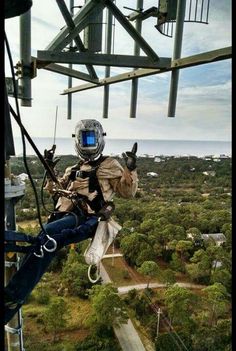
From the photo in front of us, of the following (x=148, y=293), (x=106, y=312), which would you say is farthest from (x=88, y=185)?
(x=148, y=293)

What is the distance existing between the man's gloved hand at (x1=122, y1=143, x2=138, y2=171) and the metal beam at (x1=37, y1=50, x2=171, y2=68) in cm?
68

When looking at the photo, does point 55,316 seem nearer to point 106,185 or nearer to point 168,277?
point 168,277

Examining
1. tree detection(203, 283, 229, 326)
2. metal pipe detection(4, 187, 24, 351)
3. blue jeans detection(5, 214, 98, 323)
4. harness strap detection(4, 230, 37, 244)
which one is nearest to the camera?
harness strap detection(4, 230, 37, 244)

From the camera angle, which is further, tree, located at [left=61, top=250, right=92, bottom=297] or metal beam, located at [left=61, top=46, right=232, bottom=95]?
tree, located at [left=61, top=250, right=92, bottom=297]

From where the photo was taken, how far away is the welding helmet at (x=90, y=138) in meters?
2.58

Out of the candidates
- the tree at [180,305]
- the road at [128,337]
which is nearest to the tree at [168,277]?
the tree at [180,305]

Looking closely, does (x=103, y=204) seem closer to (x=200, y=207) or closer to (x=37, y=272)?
(x=37, y=272)

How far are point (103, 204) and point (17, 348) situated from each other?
3.21 feet

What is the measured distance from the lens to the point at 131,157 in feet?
7.47

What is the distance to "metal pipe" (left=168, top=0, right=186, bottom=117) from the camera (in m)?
2.39

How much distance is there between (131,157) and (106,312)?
15.2 metres

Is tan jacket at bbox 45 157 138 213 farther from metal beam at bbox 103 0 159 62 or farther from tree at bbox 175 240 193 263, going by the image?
tree at bbox 175 240 193 263

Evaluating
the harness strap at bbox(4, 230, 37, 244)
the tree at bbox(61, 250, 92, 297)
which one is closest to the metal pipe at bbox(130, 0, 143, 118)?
the harness strap at bbox(4, 230, 37, 244)

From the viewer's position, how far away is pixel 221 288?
17.0 meters
